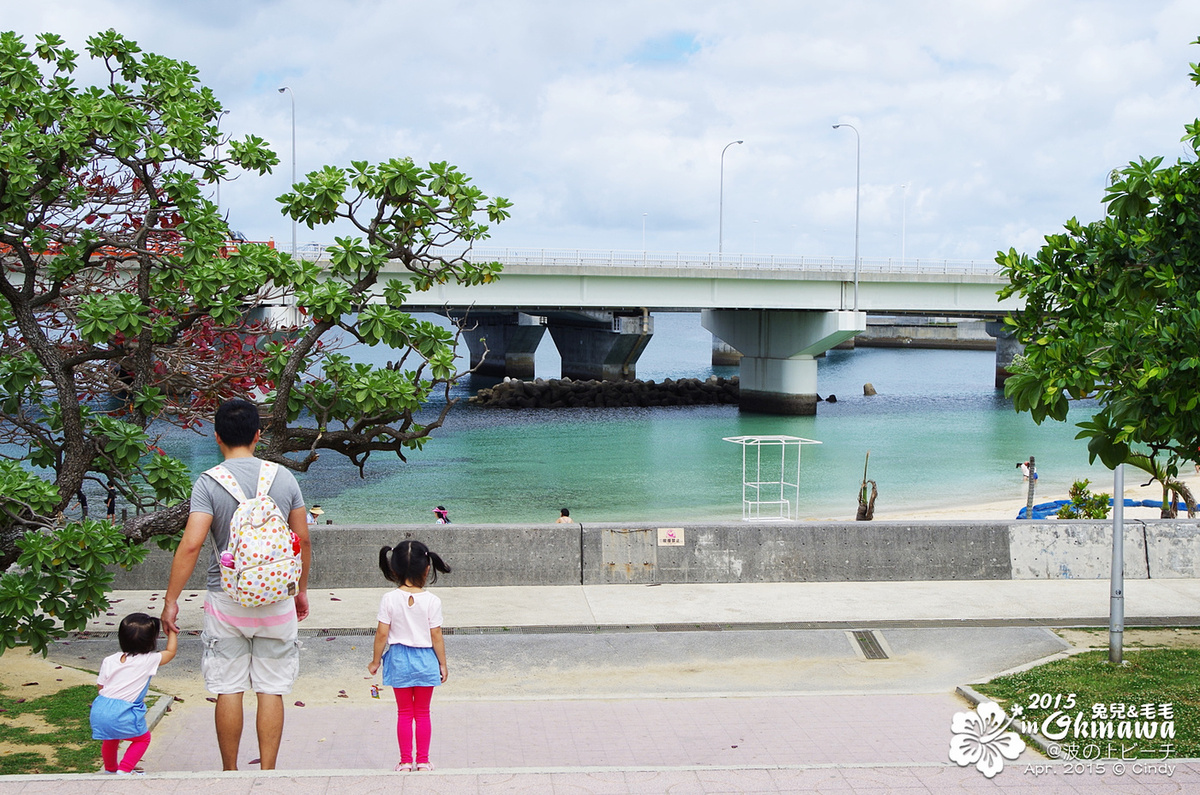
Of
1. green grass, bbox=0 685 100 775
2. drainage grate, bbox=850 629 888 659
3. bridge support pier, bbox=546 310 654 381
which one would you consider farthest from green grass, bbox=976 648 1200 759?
bridge support pier, bbox=546 310 654 381

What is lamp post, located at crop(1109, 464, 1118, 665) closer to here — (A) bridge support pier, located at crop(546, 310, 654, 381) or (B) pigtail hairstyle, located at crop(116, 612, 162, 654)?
(B) pigtail hairstyle, located at crop(116, 612, 162, 654)

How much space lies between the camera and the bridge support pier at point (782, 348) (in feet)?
163

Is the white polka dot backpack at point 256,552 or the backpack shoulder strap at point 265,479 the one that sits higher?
the backpack shoulder strap at point 265,479

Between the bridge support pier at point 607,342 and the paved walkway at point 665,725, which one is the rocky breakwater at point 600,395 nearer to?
the bridge support pier at point 607,342

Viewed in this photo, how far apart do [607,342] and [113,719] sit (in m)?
67.0

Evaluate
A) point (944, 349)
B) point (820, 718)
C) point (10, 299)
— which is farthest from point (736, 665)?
point (944, 349)

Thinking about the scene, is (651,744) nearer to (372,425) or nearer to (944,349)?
(372,425)

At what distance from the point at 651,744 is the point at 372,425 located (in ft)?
12.4

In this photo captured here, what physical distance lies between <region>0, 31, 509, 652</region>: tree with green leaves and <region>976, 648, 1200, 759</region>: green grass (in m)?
4.73

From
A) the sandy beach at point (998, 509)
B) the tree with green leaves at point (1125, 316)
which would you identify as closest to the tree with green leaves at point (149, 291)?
Result: the tree with green leaves at point (1125, 316)

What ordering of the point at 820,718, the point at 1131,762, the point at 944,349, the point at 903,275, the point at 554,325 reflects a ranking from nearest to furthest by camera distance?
the point at 1131,762, the point at 820,718, the point at 903,275, the point at 554,325, the point at 944,349

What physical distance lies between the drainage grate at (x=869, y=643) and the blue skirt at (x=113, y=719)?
231 inches

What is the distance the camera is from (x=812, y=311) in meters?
50.0

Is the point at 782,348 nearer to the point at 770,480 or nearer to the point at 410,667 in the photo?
the point at 770,480
